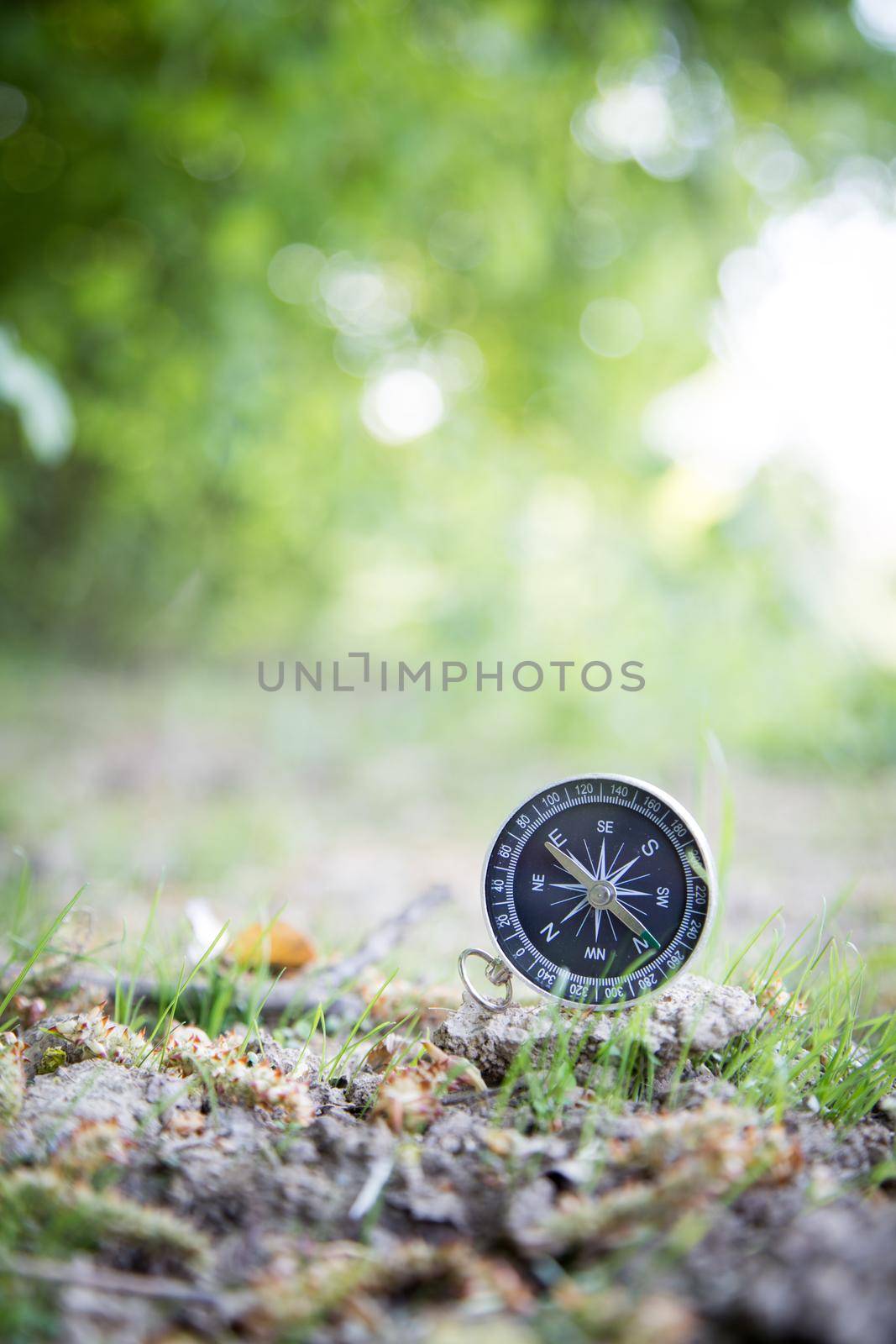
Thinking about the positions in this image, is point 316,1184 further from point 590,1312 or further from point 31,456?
point 31,456

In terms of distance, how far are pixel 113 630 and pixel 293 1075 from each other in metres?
8.52

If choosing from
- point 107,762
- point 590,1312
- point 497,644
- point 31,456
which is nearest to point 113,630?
point 31,456

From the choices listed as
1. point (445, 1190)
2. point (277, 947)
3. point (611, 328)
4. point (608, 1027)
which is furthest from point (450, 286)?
point (445, 1190)

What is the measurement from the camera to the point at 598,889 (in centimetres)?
149

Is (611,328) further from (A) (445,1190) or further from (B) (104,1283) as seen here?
(B) (104,1283)

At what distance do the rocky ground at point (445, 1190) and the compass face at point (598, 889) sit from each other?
7cm

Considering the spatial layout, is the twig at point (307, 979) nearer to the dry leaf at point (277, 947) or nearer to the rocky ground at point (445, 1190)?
the dry leaf at point (277, 947)

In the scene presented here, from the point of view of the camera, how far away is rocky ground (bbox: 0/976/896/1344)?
0.86m

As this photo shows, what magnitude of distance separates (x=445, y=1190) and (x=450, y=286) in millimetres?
6000

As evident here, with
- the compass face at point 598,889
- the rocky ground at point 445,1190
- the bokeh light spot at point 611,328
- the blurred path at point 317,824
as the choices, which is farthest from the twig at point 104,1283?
the bokeh light spot at point 611,328

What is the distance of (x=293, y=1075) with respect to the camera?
145 centimetres

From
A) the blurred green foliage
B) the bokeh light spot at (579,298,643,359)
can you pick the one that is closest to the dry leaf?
the blurred green foliage

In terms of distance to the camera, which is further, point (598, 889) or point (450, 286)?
point (450, 286)

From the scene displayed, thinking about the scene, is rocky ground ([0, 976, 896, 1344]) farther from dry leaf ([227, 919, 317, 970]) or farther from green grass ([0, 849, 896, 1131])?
dry leaf ([227, 919, 317, 970])
